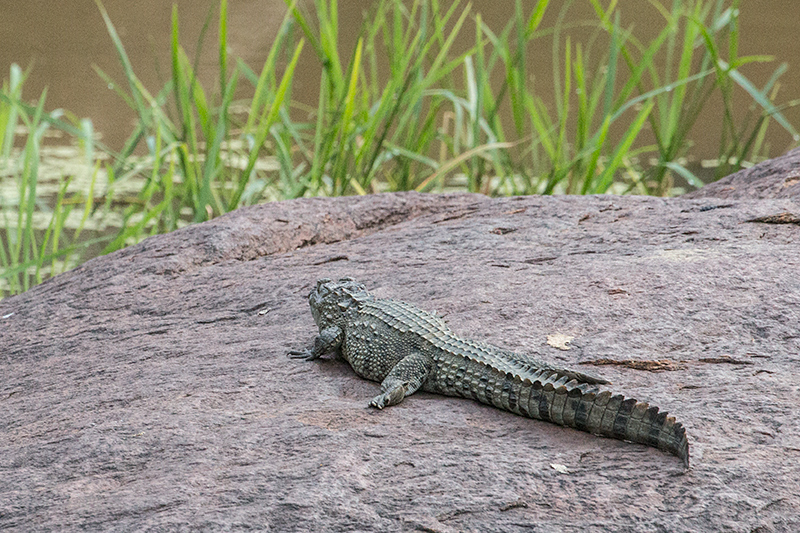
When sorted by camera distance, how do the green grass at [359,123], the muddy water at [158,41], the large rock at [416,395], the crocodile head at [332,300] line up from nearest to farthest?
1. the large rock at [416,395]
2. the crocodile head at [332,300]
3. the green grass at [359,123]
4. the muddy water at [158,41]

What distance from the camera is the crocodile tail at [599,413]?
199cm

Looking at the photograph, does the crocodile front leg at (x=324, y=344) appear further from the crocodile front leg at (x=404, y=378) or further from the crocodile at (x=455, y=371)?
the crocodile front leg at (x=404, y=378)

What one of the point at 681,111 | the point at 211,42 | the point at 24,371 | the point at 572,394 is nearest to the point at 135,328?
the point at 24,371

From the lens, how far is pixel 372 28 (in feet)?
17.9

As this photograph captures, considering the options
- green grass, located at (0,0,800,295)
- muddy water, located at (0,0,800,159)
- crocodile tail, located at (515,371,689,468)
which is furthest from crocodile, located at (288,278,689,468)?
muddy water, located at (0,0,800,159)

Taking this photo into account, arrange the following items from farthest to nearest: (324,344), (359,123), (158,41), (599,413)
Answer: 1. (158,41)
2. (359,123)
3. (324,344)
4. (599,413)

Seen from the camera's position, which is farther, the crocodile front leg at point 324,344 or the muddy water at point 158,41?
the muddy water at point 158,41

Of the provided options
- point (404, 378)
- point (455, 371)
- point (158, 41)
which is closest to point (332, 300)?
point (404, 378)

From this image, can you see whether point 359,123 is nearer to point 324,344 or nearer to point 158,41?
point 324,344

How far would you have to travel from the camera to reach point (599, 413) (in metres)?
2.09

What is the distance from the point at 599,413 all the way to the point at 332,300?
3.88 ft

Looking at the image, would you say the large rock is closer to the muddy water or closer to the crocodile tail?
the crocodile tail

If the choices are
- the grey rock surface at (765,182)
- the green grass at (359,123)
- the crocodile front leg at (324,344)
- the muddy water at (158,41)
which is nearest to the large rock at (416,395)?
the crocodile front leg at (324,344)

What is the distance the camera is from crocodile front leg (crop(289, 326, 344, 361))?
276 centimetres
